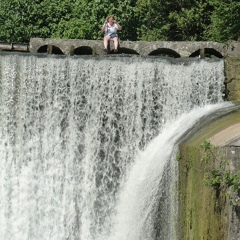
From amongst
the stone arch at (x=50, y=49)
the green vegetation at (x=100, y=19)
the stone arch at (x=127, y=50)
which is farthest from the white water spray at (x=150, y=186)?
the green vegetation at (x=100, y=19)

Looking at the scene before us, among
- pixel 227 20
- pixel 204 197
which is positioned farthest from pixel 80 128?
pixel 227 20

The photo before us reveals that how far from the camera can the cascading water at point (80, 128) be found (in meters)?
17.6

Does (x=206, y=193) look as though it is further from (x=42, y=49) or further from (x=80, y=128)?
(x=42, y=49)

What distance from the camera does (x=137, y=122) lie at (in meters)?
17.9

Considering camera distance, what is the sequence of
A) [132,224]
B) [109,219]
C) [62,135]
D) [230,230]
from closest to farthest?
1. [230,230]
2. [132,224]
3. [109,219]
4. [62,135]

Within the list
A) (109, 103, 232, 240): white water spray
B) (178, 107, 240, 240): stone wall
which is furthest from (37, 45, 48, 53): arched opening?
(178, 107, 240, 240): stone wall

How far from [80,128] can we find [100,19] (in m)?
10.5

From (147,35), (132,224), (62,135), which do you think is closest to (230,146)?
(132,224)

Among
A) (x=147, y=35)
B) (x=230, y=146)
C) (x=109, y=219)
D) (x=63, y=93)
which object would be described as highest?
(x=147, y=35)

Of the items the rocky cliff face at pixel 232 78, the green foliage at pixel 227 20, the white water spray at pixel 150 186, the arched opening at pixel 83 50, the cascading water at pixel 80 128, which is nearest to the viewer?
the white water spray at pixel 150 186

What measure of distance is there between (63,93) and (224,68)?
347 cm

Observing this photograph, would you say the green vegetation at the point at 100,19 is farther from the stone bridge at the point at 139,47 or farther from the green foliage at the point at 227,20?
the stone bridge at the point at 139,47

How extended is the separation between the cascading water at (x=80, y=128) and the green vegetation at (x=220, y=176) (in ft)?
14.2

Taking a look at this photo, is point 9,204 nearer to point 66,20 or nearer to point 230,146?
point 230,146
